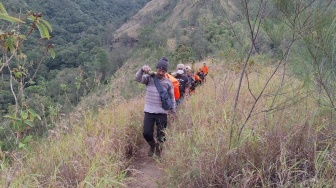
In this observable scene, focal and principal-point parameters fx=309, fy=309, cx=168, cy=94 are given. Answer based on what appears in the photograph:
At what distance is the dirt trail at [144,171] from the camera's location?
10.4 ft

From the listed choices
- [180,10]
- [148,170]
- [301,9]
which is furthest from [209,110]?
[180,10]

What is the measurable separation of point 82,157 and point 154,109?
1194 mm

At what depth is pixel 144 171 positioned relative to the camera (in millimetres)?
3674

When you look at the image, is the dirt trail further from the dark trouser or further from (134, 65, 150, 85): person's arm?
(134, 65, 150, 85): person's arm

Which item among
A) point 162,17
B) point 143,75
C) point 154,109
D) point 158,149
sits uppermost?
point 162,17

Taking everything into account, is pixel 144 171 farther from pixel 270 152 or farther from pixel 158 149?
pixel 270 152

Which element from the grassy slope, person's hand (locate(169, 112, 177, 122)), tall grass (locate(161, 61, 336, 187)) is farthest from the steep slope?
tall grass (locate(161, 61, 336, 187))

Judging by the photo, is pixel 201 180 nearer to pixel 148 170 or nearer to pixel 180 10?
pixel 148 170

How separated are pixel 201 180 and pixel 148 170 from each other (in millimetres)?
1312

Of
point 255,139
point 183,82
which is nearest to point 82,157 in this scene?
point 255,139

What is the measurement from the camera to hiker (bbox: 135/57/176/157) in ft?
12.7

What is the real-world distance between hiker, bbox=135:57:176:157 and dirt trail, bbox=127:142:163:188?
0.44 ft

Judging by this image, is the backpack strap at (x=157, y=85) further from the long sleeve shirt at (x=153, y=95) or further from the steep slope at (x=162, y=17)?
the steep slope at (x=162, y=17)

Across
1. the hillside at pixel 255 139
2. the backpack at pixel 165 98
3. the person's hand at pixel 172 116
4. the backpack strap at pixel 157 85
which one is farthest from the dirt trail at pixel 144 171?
the backpack strap at pixel 157 85
